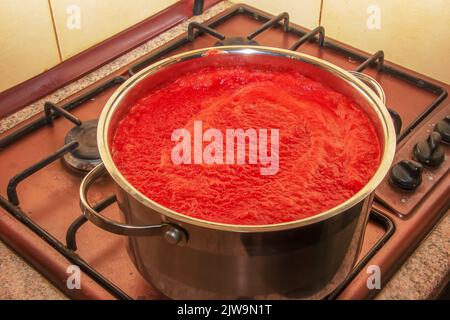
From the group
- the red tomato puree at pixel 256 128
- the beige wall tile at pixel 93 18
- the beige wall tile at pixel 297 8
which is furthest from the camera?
the beige wall tile at pixel 297 8

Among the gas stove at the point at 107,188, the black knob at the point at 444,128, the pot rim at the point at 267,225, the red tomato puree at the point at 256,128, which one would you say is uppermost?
the pot rim at the point at 267,225

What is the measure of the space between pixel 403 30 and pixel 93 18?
57 centimetres

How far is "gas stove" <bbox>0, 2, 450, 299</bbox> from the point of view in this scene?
757 mm

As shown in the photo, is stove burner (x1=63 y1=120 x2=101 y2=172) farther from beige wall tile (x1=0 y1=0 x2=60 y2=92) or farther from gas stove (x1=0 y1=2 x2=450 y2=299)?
beige wall tile (x1=0 y1=0 x2=60 y2=92)

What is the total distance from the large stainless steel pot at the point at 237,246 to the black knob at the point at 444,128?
22 cm

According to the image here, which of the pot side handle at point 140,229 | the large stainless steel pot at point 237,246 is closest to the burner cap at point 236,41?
the large stainless steel pot at point 237,246

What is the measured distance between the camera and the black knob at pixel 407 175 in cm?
83

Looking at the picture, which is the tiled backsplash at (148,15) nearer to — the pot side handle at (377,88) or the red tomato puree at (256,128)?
the pot side handle at (377,88)

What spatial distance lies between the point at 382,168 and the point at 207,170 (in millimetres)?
202

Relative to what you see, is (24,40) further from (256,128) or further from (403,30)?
(403,30)

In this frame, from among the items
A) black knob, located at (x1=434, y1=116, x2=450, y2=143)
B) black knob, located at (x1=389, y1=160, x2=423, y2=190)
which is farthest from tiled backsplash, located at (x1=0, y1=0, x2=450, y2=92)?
black knob, located at (x1=389, y1=160, x2=423, y2=190)

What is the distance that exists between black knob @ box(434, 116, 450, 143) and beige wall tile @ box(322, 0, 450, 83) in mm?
185

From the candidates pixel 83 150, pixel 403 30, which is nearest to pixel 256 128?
pixel 83 150
